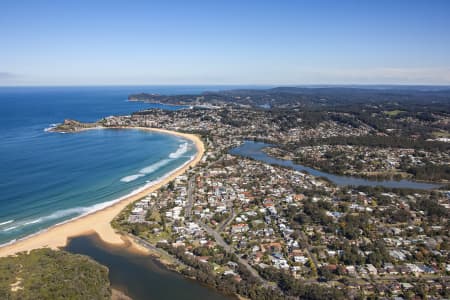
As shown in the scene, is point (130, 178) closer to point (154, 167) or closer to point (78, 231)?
point (154, 167)

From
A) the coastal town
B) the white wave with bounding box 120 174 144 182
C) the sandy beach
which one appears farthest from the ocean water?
the coastal town

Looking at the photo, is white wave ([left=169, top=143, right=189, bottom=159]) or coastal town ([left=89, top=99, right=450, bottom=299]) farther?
white wave ([left=169, top=143, right=189, bottom=159])

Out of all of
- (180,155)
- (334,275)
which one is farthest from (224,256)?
(180,155)

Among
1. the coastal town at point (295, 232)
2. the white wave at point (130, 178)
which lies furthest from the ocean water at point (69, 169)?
the coastal town at point (295, 232)

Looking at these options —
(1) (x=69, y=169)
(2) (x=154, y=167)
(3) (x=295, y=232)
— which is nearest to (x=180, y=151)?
Answer: (2) (x=154, y=167)

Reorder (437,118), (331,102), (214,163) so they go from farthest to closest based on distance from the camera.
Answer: (331,102), (437,118), (214,163)

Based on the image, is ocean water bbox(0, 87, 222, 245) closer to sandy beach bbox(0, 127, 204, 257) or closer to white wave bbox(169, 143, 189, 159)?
white wave bbox(169, 143, 189, 159)

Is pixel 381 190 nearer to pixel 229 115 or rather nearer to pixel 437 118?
pixel 229 115

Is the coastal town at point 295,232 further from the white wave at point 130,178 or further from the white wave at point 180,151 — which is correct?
the white wave at point 180,151
